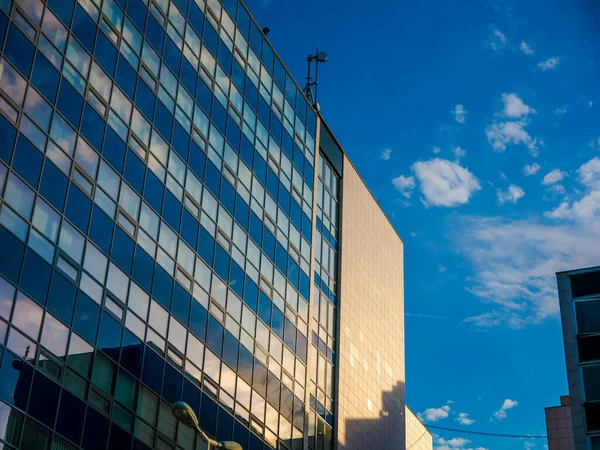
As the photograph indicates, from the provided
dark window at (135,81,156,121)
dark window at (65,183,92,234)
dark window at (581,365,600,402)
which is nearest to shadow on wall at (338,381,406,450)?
dark window at (581,365,600,402)

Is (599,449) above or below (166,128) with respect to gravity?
below

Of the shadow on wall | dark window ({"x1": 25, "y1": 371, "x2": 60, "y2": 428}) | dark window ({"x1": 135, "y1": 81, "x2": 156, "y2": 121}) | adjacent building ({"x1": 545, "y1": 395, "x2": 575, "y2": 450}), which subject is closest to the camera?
dark window ({"x1": 25, "y1": 371, "x2": 60, "y2": 428})

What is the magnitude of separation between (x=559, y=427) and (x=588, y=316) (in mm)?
26323

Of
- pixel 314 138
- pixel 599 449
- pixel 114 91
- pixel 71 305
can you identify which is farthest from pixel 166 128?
pixel 599 449

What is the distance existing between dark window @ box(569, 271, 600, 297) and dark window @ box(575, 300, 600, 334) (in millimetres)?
536

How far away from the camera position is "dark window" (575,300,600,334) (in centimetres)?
4138

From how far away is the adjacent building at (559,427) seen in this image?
6450 cm

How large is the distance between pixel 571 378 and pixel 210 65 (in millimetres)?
22946

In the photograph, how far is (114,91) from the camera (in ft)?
115

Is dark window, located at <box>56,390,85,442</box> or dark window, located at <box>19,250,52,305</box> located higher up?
dark window, located at <box>19,250,52,305</box>

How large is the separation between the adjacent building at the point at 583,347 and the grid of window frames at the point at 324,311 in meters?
14.6

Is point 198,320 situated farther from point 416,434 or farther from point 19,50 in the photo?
point 416,434

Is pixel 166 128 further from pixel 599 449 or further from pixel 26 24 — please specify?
pixel 599 449

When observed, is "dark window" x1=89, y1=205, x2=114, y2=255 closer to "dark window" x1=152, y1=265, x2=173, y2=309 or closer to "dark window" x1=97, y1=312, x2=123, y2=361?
"dark window" x1=97, y1=312, x2=123, y2=361
